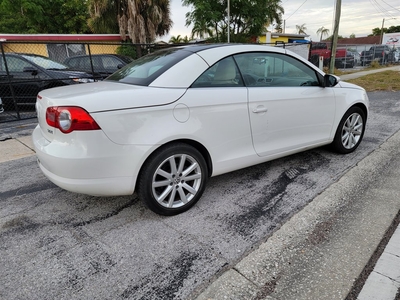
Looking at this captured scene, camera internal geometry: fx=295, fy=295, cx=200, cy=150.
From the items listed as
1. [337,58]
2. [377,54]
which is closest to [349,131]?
[337,58]

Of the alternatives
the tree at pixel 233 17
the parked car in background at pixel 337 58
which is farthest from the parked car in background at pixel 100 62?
the parked car in background at pixel 337 58

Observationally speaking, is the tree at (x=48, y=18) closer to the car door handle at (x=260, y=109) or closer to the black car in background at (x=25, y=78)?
the black car in background at (x=25, y=78)

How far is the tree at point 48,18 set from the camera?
24.2 meters

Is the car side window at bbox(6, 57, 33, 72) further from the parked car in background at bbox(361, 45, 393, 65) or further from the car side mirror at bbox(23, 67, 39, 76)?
the parked car in background at bbox(361, 45, 393, 65)

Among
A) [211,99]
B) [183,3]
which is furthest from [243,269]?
[183,3]

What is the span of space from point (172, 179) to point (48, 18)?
92.4 feet

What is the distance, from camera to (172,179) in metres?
2.75

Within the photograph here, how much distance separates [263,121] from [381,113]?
5514 mm

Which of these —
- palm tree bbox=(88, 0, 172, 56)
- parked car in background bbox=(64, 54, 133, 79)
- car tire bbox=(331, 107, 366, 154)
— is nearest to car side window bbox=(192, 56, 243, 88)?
car tire bbox=(331, 107, 366, 154)

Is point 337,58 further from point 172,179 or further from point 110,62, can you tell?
point 172,179

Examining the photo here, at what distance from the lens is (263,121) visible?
323 centimetres

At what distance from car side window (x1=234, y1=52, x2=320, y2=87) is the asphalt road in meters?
1.15

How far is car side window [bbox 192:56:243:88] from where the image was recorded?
288 centimetres

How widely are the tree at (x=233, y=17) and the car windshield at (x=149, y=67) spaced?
2156 cm
